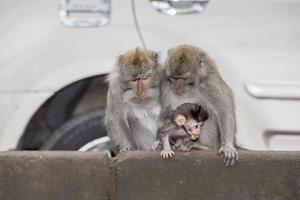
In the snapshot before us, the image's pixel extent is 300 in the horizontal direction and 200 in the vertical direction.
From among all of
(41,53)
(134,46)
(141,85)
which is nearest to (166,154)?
(141,85)

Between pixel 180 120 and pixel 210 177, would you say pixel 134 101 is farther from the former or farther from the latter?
pixel 210 177

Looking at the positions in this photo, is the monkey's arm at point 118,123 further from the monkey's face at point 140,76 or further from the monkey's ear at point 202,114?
the monkey's ear at point 202,114

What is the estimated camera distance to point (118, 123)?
491 cm

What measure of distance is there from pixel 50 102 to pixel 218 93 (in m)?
1.80

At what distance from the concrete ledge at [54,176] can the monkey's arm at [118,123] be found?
0.43 m

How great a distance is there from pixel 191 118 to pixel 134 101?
0.34m

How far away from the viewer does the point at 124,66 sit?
4.85 meters

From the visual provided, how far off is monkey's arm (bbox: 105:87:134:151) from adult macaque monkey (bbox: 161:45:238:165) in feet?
0.79

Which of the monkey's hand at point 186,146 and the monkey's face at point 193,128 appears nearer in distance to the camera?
the monkey's hand at point 186,146

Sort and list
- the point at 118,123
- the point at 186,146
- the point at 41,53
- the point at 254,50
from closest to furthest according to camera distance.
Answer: the point at 186,146 → the point at 118,123 → the point at 254,50 → the point at 41,53

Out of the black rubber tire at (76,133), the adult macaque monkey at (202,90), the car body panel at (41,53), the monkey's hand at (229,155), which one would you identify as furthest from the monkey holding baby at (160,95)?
the black rubber tire at (76,133)

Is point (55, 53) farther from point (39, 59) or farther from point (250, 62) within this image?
point (250, 62)

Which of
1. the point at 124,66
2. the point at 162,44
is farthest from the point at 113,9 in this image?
the point at 124,66

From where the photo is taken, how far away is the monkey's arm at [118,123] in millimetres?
4906
